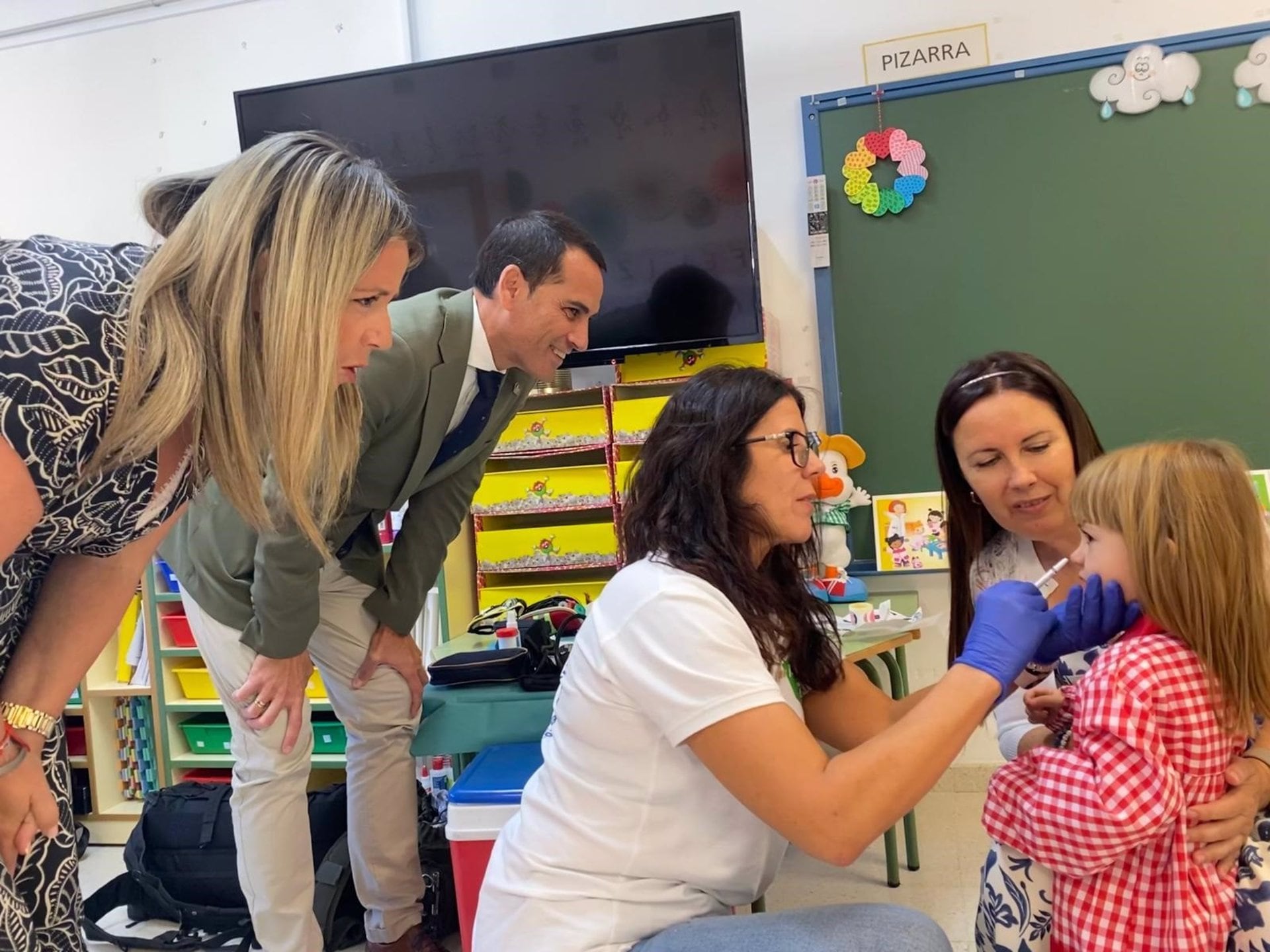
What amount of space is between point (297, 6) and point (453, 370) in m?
2.08

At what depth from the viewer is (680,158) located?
2.68 meters

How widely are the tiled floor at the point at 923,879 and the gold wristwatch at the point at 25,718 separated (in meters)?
1.35

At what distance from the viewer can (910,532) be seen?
109 inches

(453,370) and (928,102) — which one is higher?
(928,102)

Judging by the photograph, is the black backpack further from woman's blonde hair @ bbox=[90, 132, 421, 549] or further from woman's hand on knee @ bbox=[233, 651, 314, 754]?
woman's blonde hair @ bbox=[90, 132, 421, 549]

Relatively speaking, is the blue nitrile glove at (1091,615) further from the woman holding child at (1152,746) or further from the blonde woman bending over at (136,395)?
the blonde woman bending over at (136,395)

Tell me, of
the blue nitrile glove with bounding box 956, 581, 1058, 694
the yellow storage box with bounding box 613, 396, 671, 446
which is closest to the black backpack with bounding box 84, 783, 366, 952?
the yellow storage box with bounding box 613, 396, 671, 446

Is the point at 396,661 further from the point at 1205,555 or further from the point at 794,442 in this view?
the point at 1205,555

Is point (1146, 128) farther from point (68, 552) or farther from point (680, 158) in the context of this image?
point (68, 552)

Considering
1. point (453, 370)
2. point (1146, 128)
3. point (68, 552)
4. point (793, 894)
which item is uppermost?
point (1146, 128)

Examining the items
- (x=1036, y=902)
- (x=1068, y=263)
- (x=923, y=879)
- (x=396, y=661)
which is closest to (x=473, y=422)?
(x=396, y=661)

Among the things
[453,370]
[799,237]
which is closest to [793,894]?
[453,370]

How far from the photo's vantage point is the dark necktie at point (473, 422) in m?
1.96

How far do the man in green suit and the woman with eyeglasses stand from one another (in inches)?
29.3
